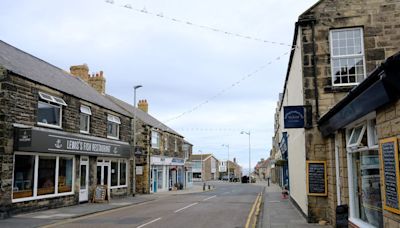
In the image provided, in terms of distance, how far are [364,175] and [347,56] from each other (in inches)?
219

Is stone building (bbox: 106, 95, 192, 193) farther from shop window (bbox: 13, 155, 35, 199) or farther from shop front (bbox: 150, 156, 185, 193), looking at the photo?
shop window (bbox: 13, 155, 35, 199)

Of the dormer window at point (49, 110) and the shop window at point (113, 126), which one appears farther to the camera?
the shop window at point (113, 126)

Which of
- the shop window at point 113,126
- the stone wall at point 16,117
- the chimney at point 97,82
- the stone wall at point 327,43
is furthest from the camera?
the chimney at point 97,82

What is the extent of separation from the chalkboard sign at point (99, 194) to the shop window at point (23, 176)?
5412mm

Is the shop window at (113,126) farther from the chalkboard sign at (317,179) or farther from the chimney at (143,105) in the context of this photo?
the chimney at (143,105)

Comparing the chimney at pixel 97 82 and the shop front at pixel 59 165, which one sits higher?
the chimney at pixel 97 82

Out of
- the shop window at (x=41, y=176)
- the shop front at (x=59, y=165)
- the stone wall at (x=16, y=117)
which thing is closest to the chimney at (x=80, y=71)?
the shop front at (x=59, y=165)

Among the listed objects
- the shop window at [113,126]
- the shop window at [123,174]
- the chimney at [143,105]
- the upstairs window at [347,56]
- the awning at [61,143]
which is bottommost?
the shop window at [123,174]

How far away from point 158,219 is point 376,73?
10900 millimetres

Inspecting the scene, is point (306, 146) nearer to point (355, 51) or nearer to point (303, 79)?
point (303, 79)

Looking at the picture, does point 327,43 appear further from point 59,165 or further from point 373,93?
point 59,165

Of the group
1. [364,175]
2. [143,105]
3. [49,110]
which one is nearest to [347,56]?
[364,175]

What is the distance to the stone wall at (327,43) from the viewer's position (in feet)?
41.8

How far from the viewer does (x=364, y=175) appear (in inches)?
345
